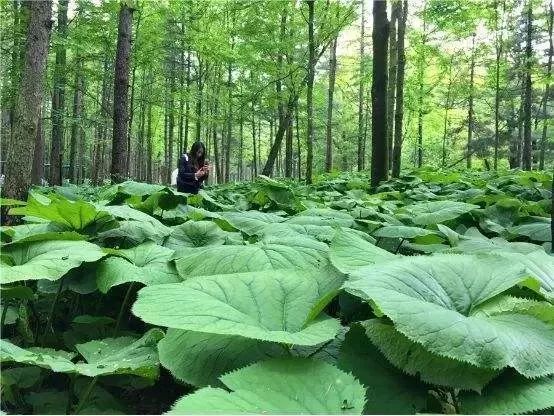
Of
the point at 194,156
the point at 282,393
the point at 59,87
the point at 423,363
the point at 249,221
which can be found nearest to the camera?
the point at 282,393

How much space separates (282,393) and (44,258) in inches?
42.4

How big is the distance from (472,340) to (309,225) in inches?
59.7

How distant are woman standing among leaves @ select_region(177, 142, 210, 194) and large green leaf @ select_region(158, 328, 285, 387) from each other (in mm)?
6223

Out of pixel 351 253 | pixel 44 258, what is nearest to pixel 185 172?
pixel 44 258

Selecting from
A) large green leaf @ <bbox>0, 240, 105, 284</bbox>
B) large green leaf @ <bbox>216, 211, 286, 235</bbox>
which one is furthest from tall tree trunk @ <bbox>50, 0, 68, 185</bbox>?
large green leaf @ <bbox>0, 240, 105, 284</bbox>

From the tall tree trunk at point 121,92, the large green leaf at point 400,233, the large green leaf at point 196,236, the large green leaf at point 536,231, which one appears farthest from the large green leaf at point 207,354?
the tall tree trunk at point 121,92

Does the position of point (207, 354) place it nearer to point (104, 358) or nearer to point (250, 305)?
point (250, 305)

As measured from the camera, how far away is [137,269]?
1647 millimetres

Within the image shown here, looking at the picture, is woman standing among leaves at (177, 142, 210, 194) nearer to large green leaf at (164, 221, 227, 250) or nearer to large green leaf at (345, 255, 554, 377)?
large green leaf at (164, 221, 227, 250)

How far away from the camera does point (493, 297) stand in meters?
1.27

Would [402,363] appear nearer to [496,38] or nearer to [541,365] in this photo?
[541,365]

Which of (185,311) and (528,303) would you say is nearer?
(185,311)

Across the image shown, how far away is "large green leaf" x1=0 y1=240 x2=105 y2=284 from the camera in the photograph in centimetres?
145

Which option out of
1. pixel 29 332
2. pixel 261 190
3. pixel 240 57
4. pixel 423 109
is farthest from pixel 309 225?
pixel 423 109
